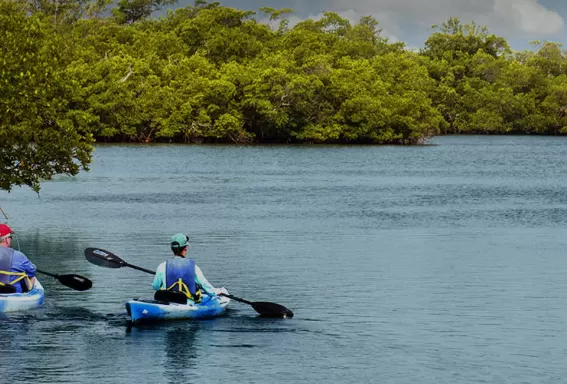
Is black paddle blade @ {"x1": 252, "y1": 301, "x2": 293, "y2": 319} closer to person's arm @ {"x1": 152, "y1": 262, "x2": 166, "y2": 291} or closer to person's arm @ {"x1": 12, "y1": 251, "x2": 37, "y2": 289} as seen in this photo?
person's arm @ {"x1": 152, "y1": 262, "x2": 166, "y2": 291}

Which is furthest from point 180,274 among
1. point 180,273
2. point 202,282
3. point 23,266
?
point 23,266

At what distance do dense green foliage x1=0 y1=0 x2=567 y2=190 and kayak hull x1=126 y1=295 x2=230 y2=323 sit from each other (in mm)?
39854

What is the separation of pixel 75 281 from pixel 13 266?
88.2 inches

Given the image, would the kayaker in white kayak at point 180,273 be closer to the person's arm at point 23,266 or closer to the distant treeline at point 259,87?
the person's arm at point 23,266

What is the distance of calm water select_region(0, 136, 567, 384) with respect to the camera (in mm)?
17969

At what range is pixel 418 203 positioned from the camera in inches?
1903

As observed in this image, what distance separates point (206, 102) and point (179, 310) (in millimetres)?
88666

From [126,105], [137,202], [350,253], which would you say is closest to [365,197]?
[137,202]

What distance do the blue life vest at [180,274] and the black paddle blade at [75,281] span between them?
3350 millimetres

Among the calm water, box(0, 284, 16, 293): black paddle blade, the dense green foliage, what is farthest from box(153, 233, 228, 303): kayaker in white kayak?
the dense green foliage

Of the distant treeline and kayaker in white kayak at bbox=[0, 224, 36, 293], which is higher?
the distant treeline

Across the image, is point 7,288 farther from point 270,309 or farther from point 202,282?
point 270,309

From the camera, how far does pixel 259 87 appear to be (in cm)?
10600

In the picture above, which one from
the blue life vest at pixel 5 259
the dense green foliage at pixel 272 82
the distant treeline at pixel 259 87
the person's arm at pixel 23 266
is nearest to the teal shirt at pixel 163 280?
the person's arm at pixel 23 266
